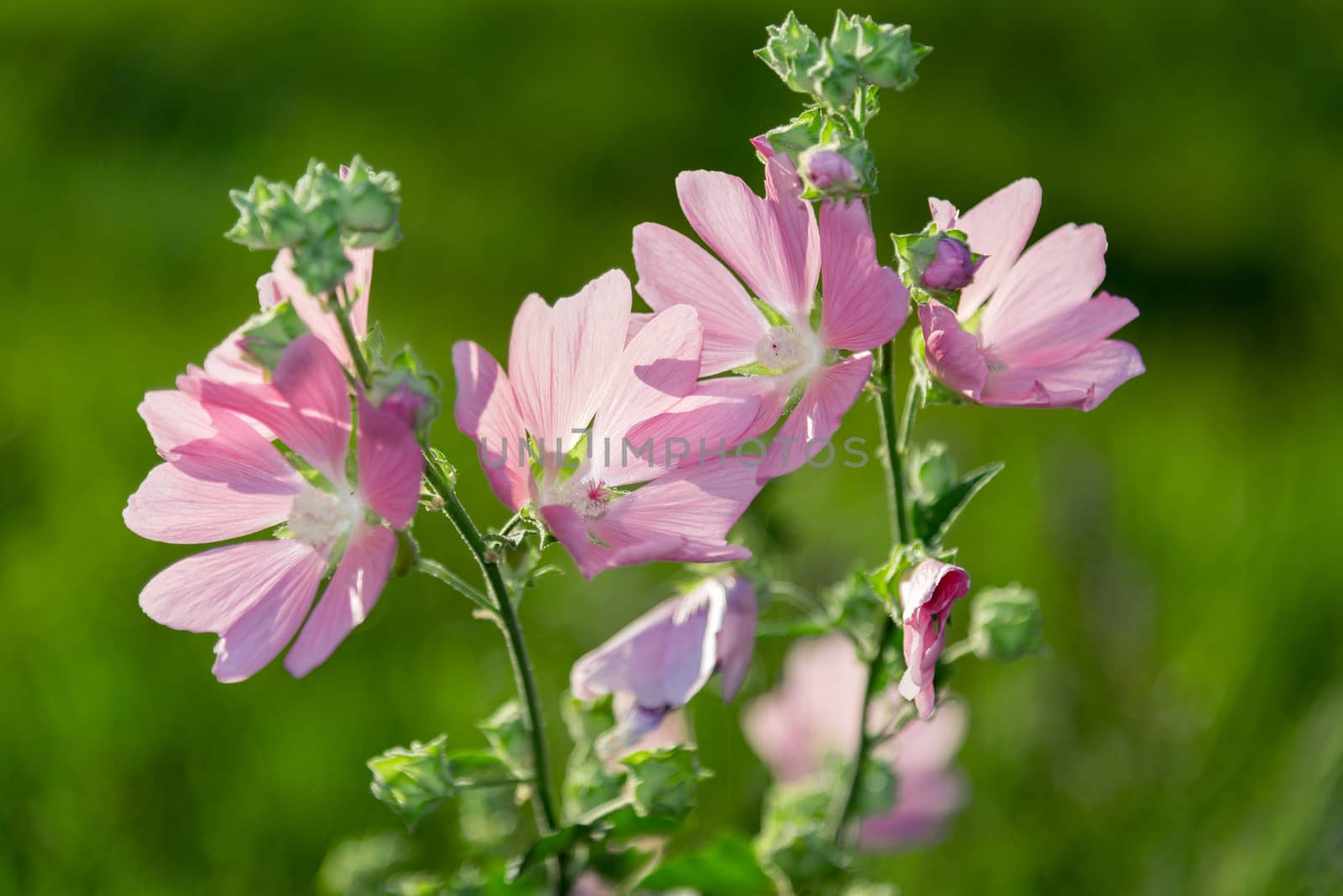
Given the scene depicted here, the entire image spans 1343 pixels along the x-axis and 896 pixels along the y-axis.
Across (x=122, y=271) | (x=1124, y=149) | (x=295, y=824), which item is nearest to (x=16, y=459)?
(x=295, y=824)

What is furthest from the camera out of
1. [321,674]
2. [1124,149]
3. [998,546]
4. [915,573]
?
[1124,149]

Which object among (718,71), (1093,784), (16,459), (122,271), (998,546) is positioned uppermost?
(718,71)

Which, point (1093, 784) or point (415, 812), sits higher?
point (415, 812)

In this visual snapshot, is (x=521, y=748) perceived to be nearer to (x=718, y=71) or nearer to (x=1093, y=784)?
(x=1093, y=784)

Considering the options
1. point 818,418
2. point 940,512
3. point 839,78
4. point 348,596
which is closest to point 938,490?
point 940,512

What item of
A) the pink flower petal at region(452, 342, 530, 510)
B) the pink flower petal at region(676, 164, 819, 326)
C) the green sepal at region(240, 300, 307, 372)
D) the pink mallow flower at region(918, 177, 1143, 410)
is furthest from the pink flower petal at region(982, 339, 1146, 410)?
the green sepal at region(240, 300, 307, 372)

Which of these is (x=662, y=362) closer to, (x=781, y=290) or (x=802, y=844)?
(x=781, y=290)

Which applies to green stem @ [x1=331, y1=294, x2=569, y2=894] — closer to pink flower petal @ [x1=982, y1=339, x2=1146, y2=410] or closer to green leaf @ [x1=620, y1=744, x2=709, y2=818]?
green leaf @ [x1=620, y1=744, x2=709, y2=818]
